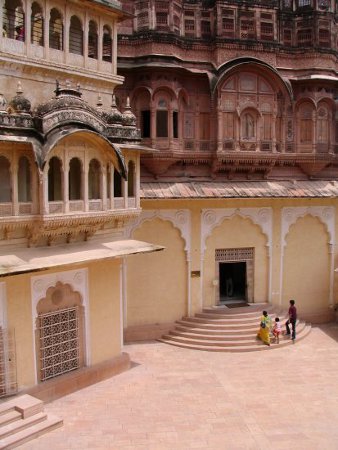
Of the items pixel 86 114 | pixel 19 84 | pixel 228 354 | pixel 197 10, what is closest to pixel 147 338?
pixel 228 354

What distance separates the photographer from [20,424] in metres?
10.6

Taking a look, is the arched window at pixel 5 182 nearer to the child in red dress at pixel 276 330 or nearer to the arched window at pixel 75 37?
the arched window at pixel 75 37

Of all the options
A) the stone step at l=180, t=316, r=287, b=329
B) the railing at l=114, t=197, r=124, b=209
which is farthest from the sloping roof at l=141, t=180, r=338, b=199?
the stone step at l=180, t=316, r=287, b=329

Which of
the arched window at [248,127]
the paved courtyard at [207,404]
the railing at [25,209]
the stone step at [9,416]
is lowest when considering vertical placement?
the paved courtyard at [207,404]

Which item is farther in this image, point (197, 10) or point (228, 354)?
point (197, 10)

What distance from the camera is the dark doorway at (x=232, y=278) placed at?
19.7 meters

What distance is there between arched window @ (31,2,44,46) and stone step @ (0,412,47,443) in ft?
28.7

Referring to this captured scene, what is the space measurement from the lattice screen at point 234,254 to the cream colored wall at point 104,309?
4.92m

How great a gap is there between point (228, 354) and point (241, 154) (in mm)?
6759

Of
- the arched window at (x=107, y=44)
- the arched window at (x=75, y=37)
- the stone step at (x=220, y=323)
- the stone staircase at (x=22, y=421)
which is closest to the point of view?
the stone staircase at (x=22, y=421)

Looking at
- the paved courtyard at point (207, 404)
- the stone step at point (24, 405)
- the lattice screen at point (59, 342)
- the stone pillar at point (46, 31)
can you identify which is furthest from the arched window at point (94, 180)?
the stone step at point (24, 405)

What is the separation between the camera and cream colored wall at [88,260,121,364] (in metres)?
13.3

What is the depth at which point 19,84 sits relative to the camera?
38.7 feet

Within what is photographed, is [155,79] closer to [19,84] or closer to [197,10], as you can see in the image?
[197,10]
